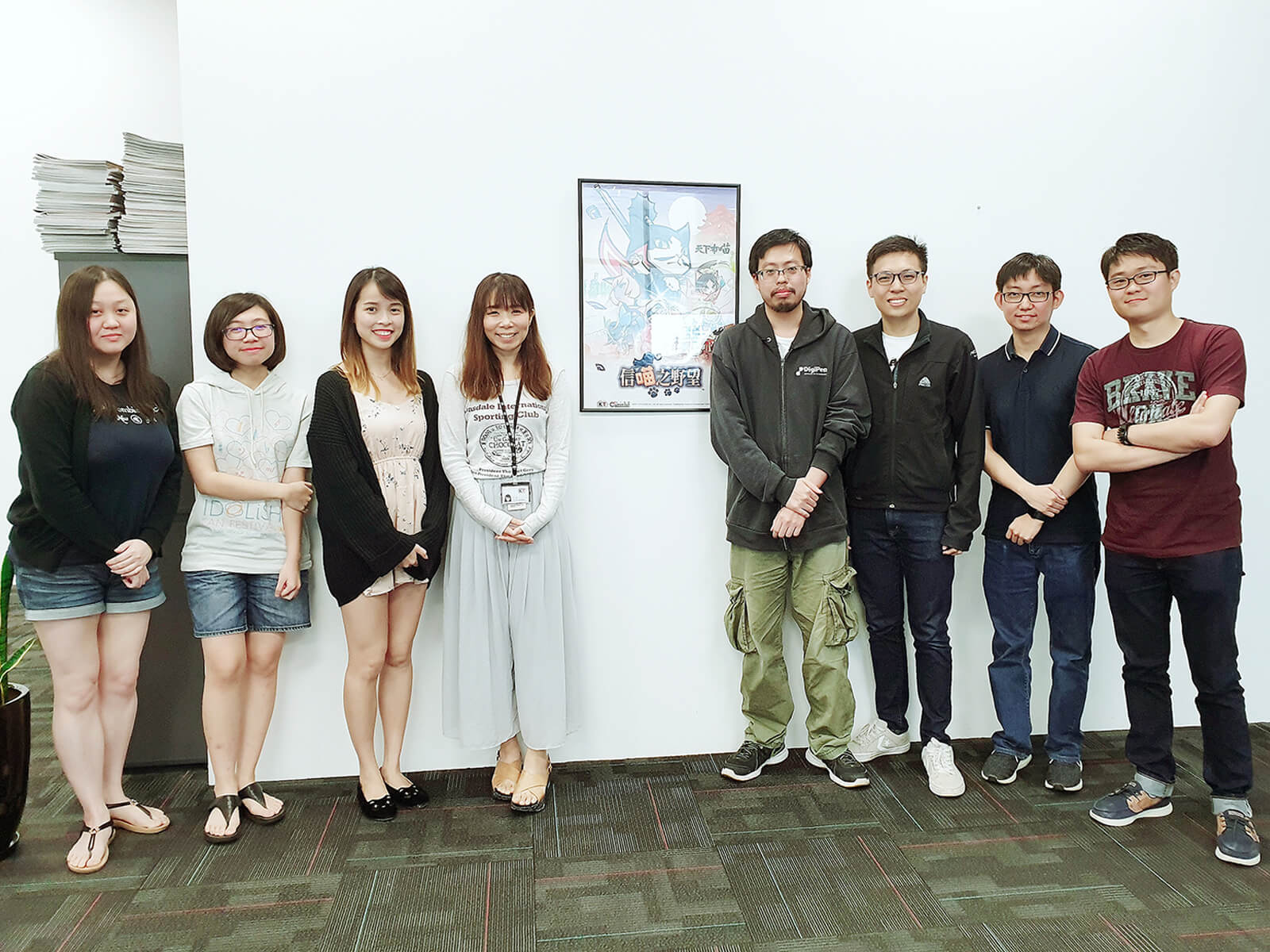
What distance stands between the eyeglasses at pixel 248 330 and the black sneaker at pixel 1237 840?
3152mm

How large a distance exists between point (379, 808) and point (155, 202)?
6.90 feet

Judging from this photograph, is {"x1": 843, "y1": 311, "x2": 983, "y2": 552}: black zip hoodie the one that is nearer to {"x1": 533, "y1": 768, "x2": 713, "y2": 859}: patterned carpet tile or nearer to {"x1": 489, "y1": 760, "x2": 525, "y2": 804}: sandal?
{"x1": 533, "y1": 768, "x2": 713, "y2": 859}: patterned carpet tile

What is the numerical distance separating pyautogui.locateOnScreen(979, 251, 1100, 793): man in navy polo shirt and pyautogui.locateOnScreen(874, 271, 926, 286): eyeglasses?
313 millimetres

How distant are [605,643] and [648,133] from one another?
69.8 inches

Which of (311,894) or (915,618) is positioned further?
(915,618)

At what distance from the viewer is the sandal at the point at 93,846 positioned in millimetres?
2268

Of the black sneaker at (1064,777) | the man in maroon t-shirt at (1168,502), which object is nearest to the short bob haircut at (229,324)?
the man in maroon t-shirt at (1168,502)

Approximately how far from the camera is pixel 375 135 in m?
2.65

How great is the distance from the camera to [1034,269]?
2633mm

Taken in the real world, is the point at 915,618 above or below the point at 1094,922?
above

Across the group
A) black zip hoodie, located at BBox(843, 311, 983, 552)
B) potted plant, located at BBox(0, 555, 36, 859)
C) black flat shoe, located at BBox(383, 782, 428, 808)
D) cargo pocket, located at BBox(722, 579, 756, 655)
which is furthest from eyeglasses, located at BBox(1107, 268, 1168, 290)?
potted plant, located at BBox(0, 555, 36, 859)

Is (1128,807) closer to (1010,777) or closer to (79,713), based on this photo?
(1010,777)

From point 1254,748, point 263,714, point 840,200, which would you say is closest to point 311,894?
point 263,714

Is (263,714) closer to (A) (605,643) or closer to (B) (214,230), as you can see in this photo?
(A) (605,643)
